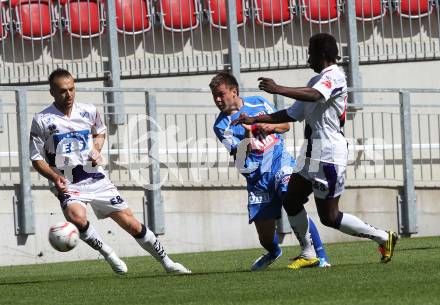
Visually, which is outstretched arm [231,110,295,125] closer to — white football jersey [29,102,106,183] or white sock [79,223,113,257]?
white football jersey [29,102,106,183]

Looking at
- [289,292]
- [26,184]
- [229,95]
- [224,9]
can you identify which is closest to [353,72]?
[224,9]

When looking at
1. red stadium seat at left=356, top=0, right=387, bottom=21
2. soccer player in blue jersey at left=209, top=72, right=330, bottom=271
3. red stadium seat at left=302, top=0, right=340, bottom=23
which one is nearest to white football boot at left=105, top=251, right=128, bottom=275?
soccer player in blue jersey at left=209, top=72, right=330, bottom=271

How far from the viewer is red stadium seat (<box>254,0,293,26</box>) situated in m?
19.7

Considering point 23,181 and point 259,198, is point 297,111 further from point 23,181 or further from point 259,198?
point 23,181

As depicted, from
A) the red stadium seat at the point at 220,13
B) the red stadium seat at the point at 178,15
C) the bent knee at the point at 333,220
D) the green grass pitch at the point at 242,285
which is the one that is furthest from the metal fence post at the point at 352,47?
the bent knee at the point at 333,220

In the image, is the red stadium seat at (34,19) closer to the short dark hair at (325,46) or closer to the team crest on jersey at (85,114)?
the team crest on jersey at (85,114)

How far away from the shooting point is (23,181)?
15.9m

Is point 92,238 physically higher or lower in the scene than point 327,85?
lower

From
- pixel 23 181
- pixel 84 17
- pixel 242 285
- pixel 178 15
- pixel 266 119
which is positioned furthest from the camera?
pixel 178 15

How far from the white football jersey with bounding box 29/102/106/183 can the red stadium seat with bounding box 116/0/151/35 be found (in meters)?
7.41

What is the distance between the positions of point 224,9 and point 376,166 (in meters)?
3.47

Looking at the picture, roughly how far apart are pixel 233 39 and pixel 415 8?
3.07 metres

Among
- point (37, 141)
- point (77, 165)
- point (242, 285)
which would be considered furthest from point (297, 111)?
point (37, 141)

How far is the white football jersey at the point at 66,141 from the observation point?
11664 mm
